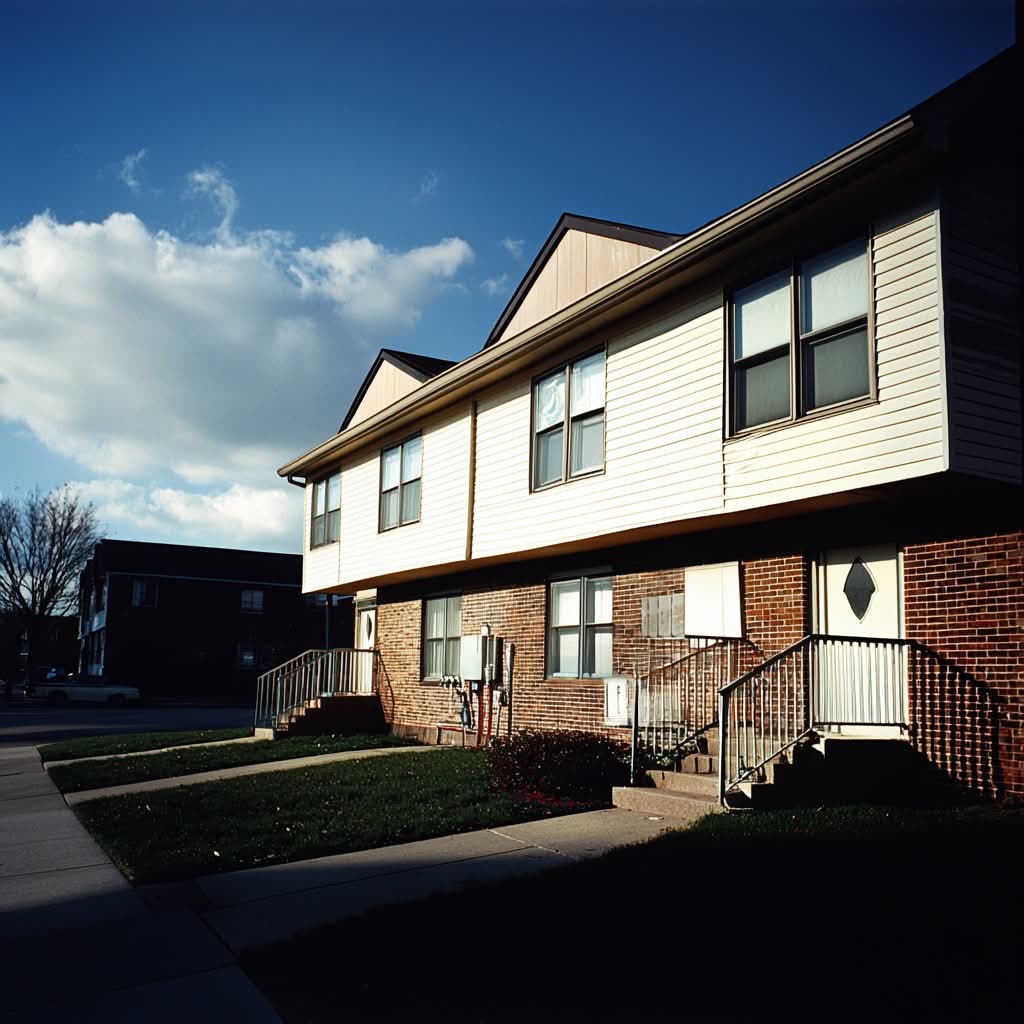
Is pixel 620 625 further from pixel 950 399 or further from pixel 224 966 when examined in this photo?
pixel 224 966

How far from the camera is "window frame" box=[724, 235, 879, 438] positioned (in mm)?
9453

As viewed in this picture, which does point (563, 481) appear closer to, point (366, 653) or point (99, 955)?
point (99, 955)

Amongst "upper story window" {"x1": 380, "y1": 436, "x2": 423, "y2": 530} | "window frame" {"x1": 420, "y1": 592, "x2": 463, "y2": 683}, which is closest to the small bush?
"window frame" {"x1": 420, "y1": 592, "x2": 463, "y2": 683}

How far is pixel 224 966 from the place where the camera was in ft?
18.5

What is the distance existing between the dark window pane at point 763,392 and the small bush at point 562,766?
3.74 meters

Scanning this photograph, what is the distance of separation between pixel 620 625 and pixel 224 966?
851 centimetres

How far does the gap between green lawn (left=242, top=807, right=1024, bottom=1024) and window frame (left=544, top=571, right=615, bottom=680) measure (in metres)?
6.93

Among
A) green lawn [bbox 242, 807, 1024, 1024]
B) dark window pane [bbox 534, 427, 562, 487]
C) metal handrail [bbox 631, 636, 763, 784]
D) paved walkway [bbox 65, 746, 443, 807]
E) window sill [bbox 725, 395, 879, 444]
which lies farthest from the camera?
dark window pane [bbox 534, 427, 562, 487]

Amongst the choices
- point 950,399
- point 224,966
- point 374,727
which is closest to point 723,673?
point 950,399

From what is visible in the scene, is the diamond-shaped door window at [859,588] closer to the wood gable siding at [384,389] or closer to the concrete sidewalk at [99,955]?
the concrete sidewalk at [99,955]

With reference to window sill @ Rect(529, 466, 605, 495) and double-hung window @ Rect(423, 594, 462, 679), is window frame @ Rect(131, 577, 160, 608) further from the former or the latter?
window sill @ Rect(529, 466, 605, 495)

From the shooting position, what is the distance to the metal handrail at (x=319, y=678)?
66.1 ft

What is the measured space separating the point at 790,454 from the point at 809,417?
0.42m

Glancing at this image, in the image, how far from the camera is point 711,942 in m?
5.20
